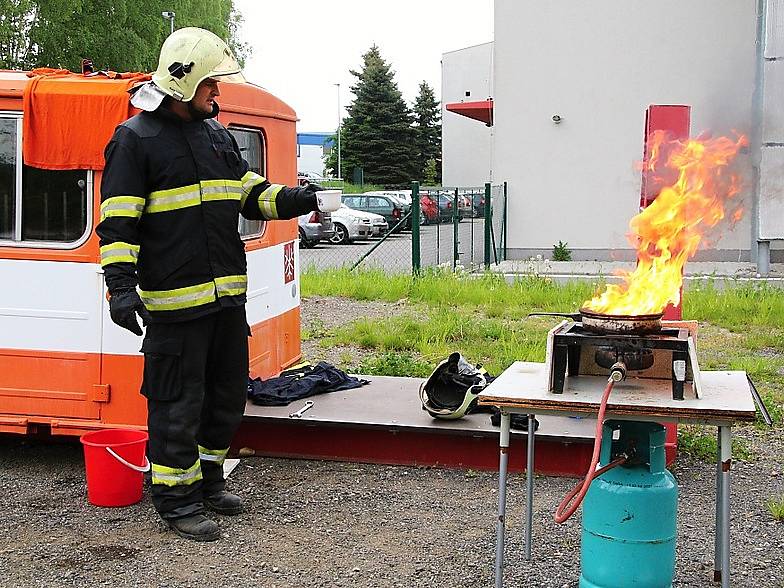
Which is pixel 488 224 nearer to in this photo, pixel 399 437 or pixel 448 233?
pixel 448 233

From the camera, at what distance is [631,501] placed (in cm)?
392

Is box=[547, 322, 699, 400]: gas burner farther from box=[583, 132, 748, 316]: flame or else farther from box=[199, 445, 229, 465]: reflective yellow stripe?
box=[199, 445, 229, 465]: reflective yellow stripe

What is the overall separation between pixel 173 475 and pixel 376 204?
24.6 meters

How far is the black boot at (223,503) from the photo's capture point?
5293 millimetres

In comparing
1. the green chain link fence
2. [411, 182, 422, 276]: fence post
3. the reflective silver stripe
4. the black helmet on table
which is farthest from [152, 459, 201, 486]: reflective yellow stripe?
[411, 182, 422, 276]: fence post

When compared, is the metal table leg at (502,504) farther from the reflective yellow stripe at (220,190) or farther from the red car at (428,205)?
the red car at (428,205)

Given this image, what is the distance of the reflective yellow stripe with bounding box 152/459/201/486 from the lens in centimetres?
496

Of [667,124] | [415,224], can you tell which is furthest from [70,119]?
[415,224]

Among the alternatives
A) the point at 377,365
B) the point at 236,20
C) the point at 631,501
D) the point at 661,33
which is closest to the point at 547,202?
the point at 661,33

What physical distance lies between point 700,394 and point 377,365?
458cm

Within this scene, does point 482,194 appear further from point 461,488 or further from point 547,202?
point 461,488

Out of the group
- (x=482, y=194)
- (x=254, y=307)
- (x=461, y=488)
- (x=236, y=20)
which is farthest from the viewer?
(x=236, y=20)

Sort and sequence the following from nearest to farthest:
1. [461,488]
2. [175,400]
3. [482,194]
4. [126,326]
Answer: [126,326] → [175,400] → [461,488] → [482,194]

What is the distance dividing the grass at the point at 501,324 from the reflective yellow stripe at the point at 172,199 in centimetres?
348
